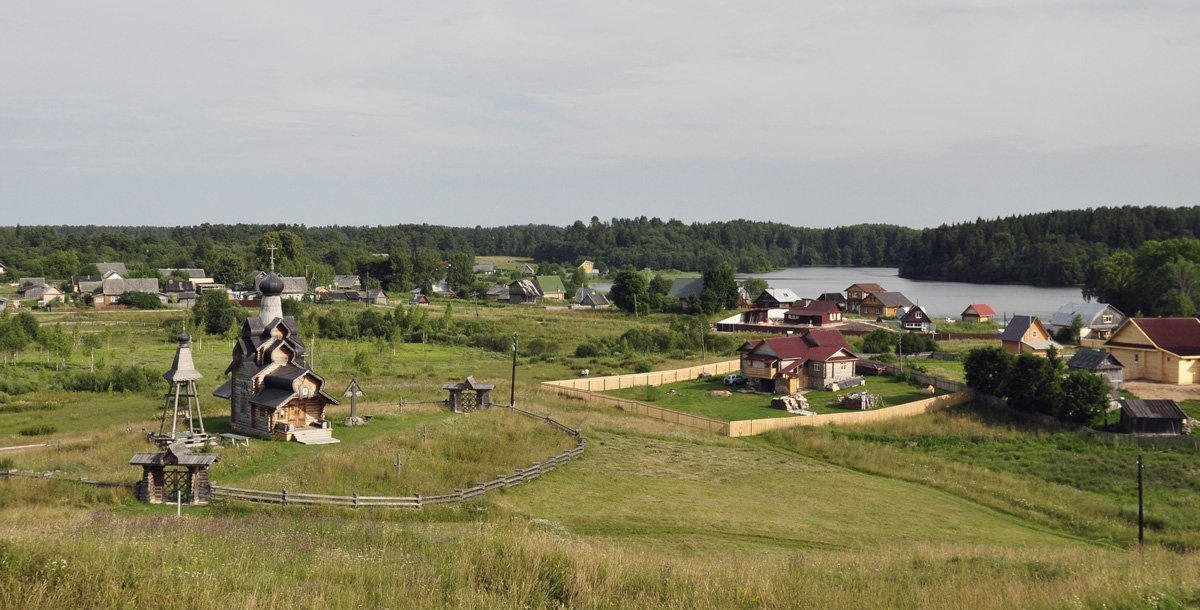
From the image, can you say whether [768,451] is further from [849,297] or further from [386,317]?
[849,297]

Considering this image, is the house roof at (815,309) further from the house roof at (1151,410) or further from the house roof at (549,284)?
the house roof at (549,284)

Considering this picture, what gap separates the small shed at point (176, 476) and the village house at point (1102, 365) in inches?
1815

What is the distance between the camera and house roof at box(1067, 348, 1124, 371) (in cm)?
5297

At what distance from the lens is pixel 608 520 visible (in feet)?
84.4

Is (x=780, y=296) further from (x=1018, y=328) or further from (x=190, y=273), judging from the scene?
(x=190, y=273)

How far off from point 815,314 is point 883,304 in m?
16.9

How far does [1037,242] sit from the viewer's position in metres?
170

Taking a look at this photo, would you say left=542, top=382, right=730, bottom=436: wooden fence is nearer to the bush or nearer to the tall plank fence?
the tall plank fence

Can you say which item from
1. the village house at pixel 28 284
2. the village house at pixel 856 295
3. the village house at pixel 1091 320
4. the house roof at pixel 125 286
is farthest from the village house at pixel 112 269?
the village house at pixel 1091 320

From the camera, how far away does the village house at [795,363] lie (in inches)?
2046

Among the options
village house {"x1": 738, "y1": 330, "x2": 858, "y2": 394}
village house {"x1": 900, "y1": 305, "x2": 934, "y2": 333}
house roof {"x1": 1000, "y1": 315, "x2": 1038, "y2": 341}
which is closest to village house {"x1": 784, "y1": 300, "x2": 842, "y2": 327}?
village house {"x1": 900, "y1": 305, "x2": 934, "y2": 333}

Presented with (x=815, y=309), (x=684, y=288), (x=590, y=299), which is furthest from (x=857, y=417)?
(x=590, y=299)

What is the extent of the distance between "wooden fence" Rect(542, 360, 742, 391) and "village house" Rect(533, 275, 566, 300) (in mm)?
72335

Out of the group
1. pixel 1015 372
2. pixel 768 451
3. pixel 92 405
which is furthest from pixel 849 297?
pixel 92 405
